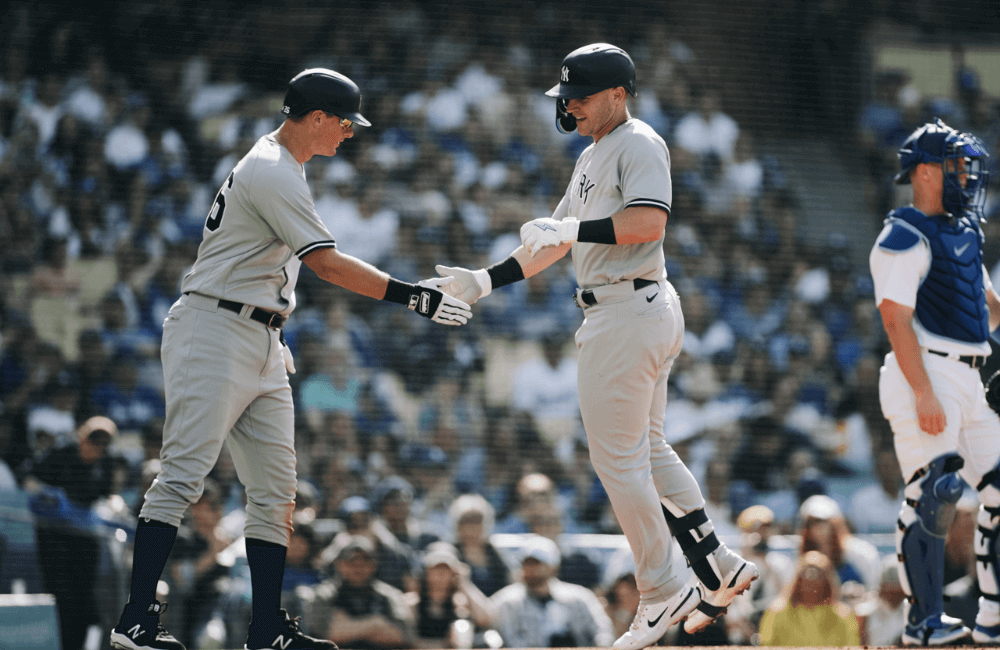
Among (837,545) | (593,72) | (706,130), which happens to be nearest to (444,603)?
(837,545)

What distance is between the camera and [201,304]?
11.1ft

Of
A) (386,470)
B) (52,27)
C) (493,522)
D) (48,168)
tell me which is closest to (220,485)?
(386,470)

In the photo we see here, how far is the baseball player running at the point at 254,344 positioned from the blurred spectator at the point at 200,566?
106 inches

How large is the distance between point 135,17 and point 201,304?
696cm

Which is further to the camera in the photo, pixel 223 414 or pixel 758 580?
pixel 758 580

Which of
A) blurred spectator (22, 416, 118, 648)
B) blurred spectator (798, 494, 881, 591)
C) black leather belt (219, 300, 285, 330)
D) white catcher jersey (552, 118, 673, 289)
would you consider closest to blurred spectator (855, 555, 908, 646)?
blurred spectator (798, 494, 881, 591)

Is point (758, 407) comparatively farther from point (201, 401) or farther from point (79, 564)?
point (201, 401)

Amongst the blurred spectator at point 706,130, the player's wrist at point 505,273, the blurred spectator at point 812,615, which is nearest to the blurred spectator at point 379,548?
the blurred spectator at point 812,615

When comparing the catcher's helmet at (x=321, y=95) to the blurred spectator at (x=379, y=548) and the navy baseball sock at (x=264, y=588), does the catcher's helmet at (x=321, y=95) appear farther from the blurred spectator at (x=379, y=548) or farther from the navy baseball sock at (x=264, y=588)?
the blurred spectator at (x=379, y=548)

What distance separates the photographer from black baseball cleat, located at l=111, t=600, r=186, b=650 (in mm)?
3166

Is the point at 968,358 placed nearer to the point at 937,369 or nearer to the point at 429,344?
the point at 937,369

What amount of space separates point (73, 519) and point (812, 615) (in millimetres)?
4395

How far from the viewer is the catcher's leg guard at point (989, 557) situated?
3779mm

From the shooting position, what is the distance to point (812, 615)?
→ 5035mm
